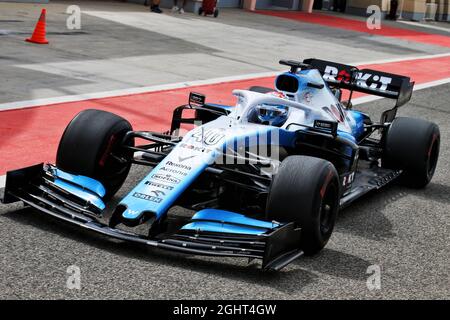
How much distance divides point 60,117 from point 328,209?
483cm

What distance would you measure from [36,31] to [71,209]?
10.4 m

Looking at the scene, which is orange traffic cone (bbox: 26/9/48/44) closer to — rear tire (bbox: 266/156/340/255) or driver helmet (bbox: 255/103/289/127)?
driver helmet (bbox: 255/103/289/127)

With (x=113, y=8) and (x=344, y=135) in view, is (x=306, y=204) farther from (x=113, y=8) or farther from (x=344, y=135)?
(x=113, y=8)

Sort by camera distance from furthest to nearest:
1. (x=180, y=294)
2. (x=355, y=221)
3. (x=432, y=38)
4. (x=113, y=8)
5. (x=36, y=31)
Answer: (x=432, y=38), (x=113, y=8), (x=36, y=31), (x=355, y=221), (x=180, y=294)

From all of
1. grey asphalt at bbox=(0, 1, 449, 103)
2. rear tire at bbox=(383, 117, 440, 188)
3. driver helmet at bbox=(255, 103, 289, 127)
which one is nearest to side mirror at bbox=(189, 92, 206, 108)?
driver helmet at bbox=(255, 103, 289, 127)

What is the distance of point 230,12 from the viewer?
28.7 m

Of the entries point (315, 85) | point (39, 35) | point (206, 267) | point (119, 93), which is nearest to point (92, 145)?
point (206, 267)

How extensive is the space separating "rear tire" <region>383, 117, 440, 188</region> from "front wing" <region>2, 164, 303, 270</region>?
8.59ft

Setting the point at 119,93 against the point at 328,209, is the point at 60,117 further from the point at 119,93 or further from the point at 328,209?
the point at 328,209

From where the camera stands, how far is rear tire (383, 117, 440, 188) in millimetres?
8086

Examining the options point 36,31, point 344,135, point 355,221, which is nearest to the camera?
point 355,221

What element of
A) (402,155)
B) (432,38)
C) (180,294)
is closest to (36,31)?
(402,155)

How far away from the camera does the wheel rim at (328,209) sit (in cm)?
606

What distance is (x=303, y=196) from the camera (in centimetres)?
574
